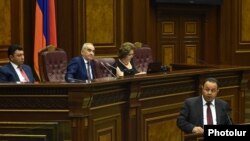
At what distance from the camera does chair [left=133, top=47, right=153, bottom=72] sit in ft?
26.9

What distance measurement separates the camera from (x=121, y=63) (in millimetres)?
6680

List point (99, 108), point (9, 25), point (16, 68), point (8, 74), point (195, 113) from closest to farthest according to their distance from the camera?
point (195, 113)
point (99, 108)
point (8, 74)
point (16, 68)
point (9, 25)

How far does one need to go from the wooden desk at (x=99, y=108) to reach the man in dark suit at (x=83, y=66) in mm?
975

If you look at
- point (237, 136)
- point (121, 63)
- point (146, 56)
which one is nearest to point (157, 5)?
point (146, 56)

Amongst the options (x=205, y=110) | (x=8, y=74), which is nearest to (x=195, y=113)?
(x=205, y=110)

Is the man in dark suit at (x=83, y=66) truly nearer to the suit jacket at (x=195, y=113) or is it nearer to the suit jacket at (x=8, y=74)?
the suit jacket at (x=8, y=74)

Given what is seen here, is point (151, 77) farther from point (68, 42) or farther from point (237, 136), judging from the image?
point (68, 42)

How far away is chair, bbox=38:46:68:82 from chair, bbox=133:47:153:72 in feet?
5.46

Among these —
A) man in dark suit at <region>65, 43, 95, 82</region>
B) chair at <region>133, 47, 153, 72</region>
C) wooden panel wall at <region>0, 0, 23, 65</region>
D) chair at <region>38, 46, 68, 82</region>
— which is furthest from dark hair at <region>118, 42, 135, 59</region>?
wooden panel wall at <region>0, 0, 23, 65</region>

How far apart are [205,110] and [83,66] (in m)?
2.06

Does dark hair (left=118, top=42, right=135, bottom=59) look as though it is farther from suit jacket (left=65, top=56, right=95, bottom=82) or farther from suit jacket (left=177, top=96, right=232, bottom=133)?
suit jacket (left=177, top=96, right=232, bottom=133)

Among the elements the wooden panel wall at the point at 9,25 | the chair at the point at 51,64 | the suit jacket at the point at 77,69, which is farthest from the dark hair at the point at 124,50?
the wooden panel wall at the point at 9,25

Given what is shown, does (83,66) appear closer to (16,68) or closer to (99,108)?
(16,68)

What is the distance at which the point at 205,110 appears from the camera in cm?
482
